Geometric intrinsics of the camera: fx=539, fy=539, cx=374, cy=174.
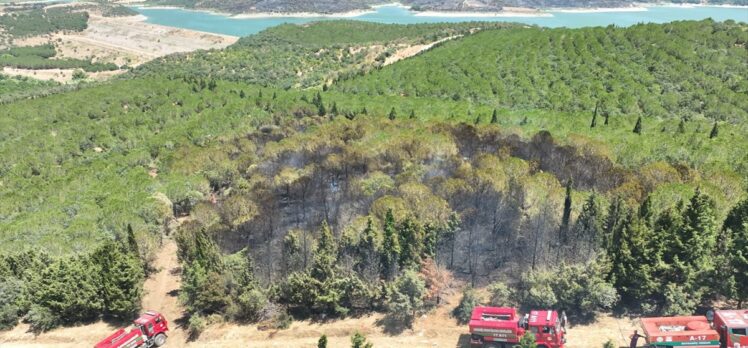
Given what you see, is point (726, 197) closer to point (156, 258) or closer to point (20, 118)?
point (156, 258)

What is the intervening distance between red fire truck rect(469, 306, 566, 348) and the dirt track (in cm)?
212

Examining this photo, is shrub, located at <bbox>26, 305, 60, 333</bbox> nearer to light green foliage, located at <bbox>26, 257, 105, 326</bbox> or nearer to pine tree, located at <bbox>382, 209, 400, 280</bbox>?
light green foliage, located at <bbox>26, 257, 105, 326</bbox>

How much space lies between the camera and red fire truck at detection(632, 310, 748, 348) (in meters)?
29.0

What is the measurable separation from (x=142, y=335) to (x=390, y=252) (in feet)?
55.8

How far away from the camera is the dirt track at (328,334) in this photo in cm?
3362

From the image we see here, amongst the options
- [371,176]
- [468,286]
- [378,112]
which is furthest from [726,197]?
[378,112]

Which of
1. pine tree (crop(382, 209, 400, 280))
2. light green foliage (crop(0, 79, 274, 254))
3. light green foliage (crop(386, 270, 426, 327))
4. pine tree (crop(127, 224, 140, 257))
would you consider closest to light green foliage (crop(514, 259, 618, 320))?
light green foliage (crop(386, 270, 426, 327))

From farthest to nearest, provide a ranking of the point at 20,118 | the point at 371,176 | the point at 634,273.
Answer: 1. the point at 20,118
2. the point at 371,176
3. the point at 634,273

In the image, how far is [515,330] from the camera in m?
30.8

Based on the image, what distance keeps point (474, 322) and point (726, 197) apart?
79.8ft

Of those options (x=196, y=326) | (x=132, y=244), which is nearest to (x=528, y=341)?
(x=196, y=326)

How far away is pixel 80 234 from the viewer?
4441cm

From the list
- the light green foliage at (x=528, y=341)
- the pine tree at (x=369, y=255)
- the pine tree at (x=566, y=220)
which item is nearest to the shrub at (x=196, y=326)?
the pine tree at (x=369, y=255)

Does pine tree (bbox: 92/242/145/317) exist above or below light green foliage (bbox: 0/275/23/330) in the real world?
above
